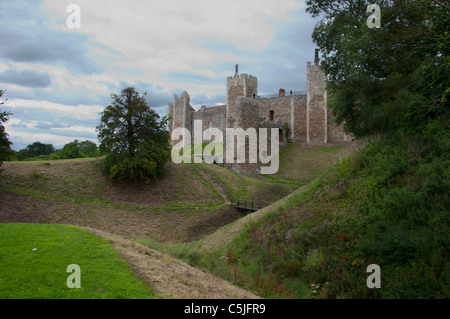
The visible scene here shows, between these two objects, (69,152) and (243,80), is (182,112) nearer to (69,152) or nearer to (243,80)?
(243,80)

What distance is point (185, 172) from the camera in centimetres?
2625

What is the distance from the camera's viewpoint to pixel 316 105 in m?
34.1

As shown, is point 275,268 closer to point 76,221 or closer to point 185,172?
point 76,221

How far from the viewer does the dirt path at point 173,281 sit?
6.15m

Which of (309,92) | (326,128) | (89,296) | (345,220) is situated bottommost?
(89,296)

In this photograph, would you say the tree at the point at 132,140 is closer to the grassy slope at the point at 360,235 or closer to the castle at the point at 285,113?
the castle at the point at 285,113

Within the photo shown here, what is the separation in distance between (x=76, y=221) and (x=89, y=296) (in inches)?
514

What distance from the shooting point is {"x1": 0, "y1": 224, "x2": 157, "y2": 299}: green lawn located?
216 inches

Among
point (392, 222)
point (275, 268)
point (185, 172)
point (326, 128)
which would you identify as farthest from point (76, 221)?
point (326, 128)
